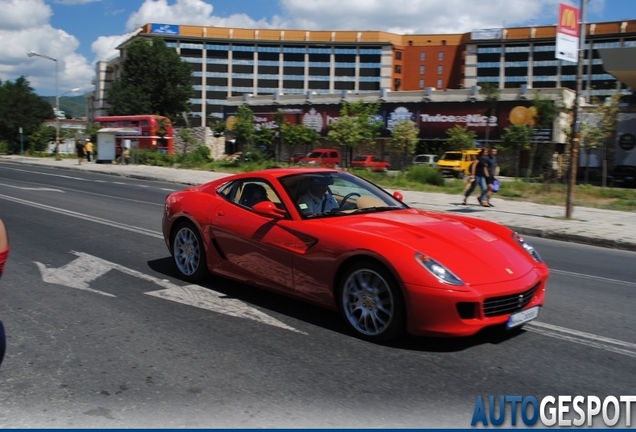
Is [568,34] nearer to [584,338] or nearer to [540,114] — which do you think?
[584,338]

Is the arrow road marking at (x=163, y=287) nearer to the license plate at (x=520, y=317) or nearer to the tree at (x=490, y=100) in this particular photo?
the license plate at (x=520, y=317)

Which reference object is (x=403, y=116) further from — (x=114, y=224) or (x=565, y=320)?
(x=565, y=320)

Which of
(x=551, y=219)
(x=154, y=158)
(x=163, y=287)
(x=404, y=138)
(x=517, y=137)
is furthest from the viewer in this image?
(x=517, y=137)

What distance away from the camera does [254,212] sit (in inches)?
245

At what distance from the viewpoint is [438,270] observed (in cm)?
476

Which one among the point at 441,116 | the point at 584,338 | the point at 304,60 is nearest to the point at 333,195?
the point at 584,338

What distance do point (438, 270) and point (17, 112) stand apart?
229ft

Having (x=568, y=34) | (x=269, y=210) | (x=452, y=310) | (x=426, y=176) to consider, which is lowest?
(x=452, y=310)

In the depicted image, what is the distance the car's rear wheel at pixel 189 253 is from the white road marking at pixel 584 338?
3.44 meters

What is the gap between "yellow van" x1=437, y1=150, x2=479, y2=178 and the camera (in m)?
37.1

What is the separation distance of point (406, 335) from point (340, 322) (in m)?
0.66

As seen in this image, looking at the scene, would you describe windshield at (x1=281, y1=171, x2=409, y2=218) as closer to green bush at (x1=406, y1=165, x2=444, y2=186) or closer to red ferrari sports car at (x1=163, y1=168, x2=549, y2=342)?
red ferrari sports car at (x1=163, y1=168, x2=549, y2=342)

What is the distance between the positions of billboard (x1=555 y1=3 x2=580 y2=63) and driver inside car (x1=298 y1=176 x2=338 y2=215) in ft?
32.9

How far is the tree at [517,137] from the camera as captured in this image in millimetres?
42469
